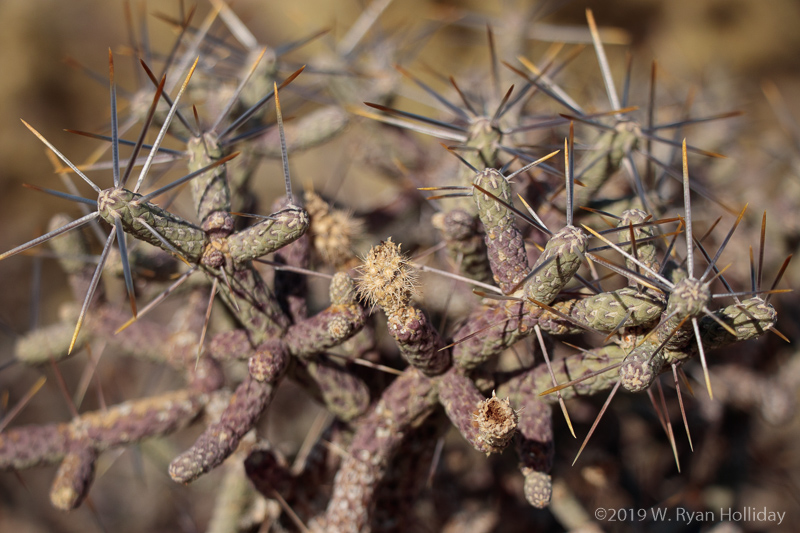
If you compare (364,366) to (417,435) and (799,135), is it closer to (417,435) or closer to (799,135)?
(417,435)

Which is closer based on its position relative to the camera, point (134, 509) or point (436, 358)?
point (436, 358)

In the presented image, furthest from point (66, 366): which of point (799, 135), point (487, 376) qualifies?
point (799, 135)

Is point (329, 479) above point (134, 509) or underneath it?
underneath

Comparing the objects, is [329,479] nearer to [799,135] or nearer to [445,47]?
[799,135]

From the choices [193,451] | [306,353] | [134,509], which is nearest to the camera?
[193,451]

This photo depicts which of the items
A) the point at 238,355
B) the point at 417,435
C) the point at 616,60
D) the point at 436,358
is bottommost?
the point at 417,435

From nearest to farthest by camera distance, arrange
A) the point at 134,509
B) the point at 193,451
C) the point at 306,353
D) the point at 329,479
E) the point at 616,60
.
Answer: the point at 193,451 < the point at 306,353 < the point at 329,479 < the point at 134,509 < the point at 616,60
